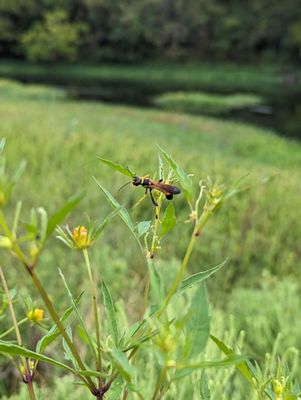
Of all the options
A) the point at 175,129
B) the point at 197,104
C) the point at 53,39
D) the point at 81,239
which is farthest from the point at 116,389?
the point at 53,39

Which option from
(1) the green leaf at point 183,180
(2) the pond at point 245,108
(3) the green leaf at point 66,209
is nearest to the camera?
(3) the green leaf at point 66,209

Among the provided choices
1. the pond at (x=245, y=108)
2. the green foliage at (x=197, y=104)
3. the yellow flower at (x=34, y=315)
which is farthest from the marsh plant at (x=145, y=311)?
the green foliage at (x=197, y=104)

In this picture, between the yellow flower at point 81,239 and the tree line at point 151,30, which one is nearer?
the yellow flower at point 81,239

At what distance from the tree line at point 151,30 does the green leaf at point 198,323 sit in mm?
50541

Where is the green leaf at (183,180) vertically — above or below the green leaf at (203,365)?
above

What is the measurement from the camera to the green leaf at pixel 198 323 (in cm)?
53

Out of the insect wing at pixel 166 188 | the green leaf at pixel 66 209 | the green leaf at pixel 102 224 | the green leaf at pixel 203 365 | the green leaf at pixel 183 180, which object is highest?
the green leaf at pixel 66 209

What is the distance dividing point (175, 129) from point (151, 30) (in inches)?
1447

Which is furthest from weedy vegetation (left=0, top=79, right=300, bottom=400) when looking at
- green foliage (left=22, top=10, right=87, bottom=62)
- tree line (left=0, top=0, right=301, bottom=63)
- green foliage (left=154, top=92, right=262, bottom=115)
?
tree line (left=0, top=0, right=301, bottom=63)

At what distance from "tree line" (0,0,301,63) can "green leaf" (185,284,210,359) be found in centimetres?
5054

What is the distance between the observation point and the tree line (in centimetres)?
4997

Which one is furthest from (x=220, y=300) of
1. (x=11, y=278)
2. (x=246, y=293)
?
(x=11, y=278)

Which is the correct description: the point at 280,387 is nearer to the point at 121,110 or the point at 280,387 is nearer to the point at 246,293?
the point at 246,293

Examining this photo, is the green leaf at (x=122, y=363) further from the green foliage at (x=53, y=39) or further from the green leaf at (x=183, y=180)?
the green foliage at (x=53, y=39)
